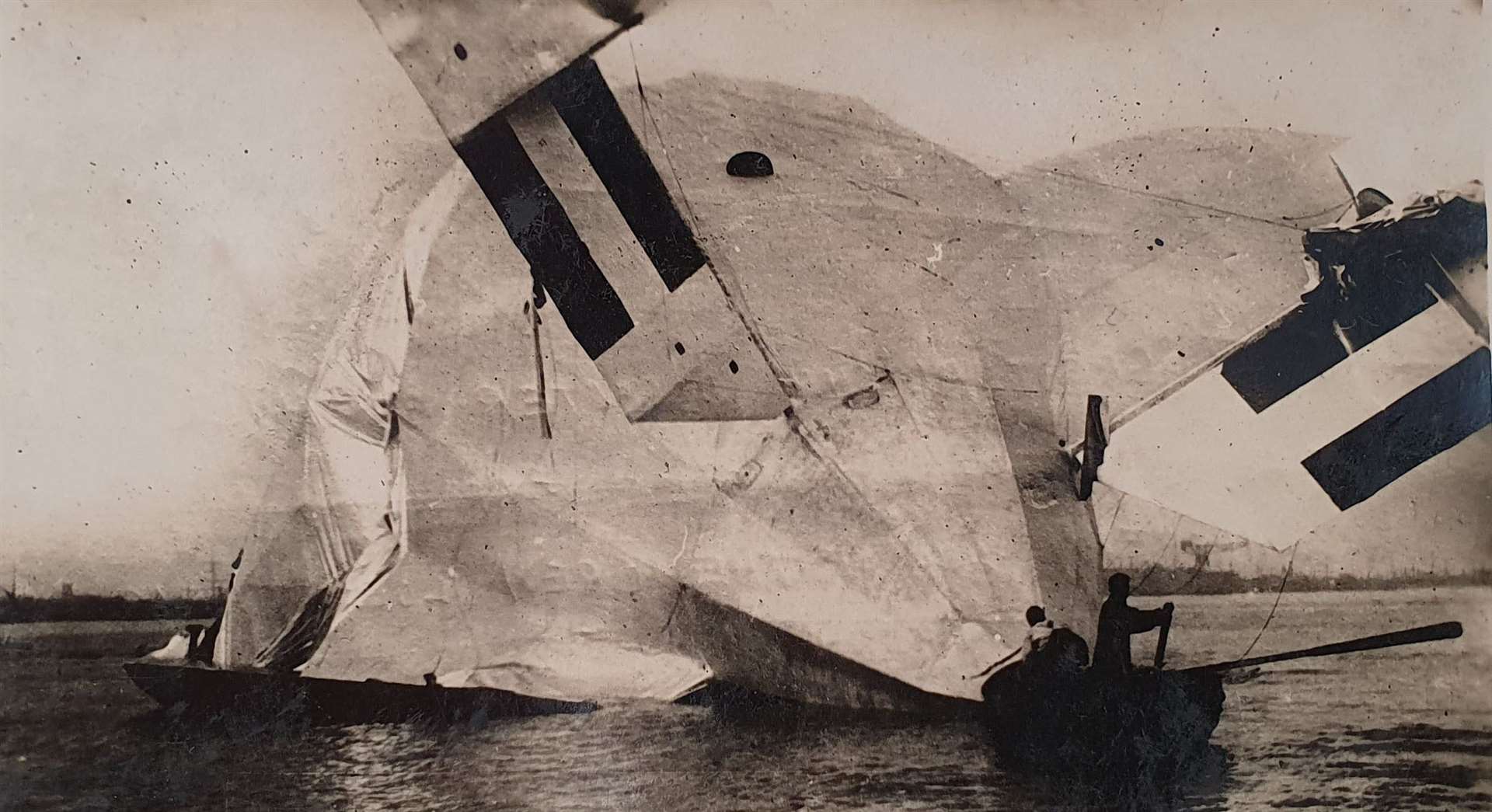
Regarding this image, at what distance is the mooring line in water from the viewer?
1648 millimetres

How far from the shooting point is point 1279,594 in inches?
65.7

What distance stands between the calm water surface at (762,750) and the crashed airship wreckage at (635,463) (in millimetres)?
58

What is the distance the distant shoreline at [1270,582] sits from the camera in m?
1.66

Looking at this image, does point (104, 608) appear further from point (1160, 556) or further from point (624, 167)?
point (1160, 556)

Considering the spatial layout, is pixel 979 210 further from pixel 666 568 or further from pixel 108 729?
pixel 108 729

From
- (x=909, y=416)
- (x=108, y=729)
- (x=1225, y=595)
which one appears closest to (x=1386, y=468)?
(x=1225, y=595)

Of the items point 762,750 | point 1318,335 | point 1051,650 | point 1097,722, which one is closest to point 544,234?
point 762,750

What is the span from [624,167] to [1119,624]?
47.9 inches

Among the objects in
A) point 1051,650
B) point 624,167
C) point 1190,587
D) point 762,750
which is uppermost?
point 624,167

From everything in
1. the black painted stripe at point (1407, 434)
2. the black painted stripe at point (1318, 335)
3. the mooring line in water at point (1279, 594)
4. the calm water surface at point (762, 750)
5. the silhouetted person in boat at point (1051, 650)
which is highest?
the black painted stripe at point (1318, 335)

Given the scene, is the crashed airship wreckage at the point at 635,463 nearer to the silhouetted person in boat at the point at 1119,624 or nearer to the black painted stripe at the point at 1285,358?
the silhouetted person in boat at the point at 1119,624

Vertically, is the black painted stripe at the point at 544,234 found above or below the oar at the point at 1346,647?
above

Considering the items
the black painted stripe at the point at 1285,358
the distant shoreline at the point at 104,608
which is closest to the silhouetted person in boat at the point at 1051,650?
the black painted stripe at the point at 1285,358

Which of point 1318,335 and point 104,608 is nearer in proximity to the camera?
point 104,608
